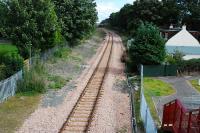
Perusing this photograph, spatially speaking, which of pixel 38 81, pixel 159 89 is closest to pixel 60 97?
pixel 38 81

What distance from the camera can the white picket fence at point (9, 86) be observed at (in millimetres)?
29009

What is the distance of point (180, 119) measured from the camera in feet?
61.0

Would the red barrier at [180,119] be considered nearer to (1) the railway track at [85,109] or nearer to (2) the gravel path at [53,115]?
(1) the railway track at [85,109]

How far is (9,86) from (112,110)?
776cm

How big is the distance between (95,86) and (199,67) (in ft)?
52.9

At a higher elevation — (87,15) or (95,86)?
(87,15)

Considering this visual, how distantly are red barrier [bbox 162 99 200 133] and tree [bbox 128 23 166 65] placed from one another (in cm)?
2252

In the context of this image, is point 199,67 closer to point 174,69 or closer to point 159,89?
point 174,69

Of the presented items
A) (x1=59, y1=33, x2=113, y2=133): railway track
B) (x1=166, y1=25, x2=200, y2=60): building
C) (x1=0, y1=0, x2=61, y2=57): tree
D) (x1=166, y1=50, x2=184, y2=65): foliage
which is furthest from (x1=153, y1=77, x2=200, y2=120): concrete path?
(x1=166, y1=25, x2=200, y2=60): building

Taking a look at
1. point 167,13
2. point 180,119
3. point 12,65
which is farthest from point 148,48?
point 167,13

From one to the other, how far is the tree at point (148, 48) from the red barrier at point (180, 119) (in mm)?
22518

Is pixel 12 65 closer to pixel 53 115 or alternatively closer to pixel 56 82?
pixel 56 82

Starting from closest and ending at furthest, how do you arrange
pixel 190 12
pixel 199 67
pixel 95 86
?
pixel 95 86
pixel 199 67
pixel 190 12

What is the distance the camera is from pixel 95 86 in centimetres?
3641
